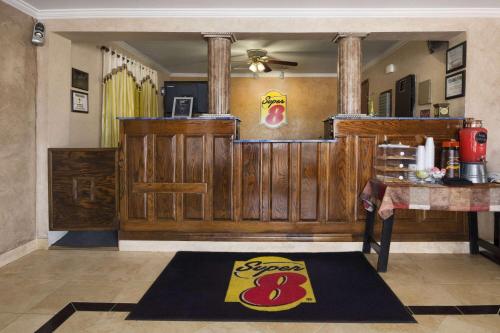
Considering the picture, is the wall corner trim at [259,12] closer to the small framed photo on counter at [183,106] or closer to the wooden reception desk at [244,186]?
the small framed photo on counter at [183,106]

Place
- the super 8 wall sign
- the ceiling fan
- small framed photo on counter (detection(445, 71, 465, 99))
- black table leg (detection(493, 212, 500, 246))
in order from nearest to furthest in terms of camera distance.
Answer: black table leg (detection(493, 212, 500, 246))
small framed photo on counter (detection(445, 71, 465, 99))
the ceiling fan
the super 8 wall sign

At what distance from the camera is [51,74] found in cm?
425

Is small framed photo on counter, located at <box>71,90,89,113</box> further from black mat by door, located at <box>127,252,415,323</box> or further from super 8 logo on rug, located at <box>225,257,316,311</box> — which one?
super 8 logo on rug, located at <box>225,257,316,311</box>

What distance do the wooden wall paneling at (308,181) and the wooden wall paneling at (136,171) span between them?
5.69 feet

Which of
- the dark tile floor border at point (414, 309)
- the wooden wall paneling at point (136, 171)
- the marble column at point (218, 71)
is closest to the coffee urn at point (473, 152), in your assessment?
the dark tile floor border at point (414, 309)

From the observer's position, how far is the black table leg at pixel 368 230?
153 inches

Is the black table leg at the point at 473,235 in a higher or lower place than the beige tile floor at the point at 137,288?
higher

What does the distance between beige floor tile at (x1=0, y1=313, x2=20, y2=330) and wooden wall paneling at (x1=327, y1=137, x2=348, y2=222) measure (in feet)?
9.79

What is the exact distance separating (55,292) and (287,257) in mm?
2168

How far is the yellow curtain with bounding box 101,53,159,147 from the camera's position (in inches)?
223

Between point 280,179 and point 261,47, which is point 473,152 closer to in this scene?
point 280,179

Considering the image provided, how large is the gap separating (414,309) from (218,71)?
120 inches

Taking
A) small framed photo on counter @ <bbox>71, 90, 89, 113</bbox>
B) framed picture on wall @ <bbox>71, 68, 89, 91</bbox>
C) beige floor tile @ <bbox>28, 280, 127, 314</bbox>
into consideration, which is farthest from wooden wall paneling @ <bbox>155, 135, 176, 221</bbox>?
framed picture on wall @ <bbox>71, 68, 89, 91</bbox>

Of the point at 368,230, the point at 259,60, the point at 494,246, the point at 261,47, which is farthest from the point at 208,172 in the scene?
the point at 261,47
